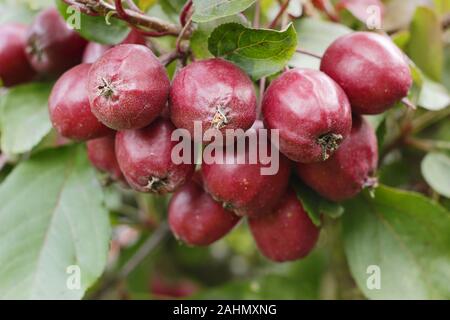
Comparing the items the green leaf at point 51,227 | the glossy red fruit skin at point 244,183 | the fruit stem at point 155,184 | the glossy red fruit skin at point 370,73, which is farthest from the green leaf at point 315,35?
the green leaf at point 51,227

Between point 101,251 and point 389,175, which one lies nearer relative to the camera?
point 101,251

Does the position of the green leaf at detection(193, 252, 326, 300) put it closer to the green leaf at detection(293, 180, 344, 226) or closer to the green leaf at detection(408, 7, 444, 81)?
the green leaf at detection(293, 180, 344, 226)

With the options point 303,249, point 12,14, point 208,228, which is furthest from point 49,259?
point 12,14

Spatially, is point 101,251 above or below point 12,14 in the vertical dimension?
below

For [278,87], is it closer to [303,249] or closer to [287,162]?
[287,162]


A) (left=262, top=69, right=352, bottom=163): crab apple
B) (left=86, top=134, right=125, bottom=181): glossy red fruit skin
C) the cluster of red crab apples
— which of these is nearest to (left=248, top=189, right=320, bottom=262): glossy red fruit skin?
the cluster of red crab apples

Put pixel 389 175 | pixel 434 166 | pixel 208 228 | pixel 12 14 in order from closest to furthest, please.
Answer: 1. pixel 208 228
2. pixel 434 166
3. pixel 12 14
4. pixel 389 175

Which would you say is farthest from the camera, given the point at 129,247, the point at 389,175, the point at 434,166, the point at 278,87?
the point at 129,247

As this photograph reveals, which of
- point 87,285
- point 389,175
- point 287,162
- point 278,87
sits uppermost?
point 278,87
